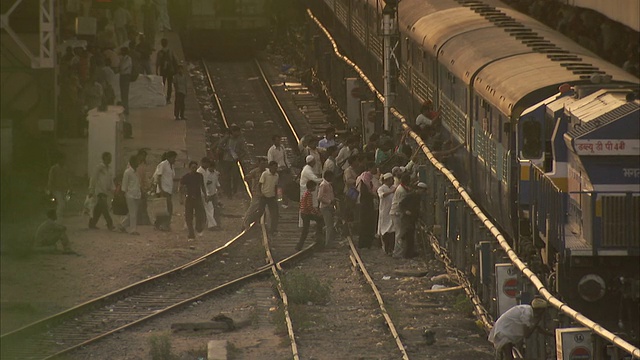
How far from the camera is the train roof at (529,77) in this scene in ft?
66.2

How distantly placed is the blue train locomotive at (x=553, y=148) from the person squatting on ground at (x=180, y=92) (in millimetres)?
10320

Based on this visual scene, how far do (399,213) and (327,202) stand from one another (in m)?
1.45

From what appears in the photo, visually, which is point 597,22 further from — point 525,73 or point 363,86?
point 525,73

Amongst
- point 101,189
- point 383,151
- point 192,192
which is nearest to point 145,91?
point 101,189

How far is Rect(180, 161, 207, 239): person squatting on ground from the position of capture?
26.2 meters

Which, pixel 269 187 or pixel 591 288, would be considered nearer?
pixel 591 288

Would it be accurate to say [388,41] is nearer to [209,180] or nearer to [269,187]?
[209,180]

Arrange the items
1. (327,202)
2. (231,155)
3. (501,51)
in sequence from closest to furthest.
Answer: (501,51) < (327,202) < (231,155)

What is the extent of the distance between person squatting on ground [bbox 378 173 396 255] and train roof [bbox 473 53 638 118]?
6.81 ft

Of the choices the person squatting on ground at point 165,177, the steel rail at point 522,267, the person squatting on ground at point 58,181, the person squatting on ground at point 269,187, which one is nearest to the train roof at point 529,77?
the steel rail at point 522,267

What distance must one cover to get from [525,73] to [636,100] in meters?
3.33

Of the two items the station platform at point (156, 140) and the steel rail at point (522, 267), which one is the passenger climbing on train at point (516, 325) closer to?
the steel rail at point (522, 267)

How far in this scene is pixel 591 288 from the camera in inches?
699

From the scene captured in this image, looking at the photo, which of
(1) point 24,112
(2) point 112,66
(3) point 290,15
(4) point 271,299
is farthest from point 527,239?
(3) point 290,15
